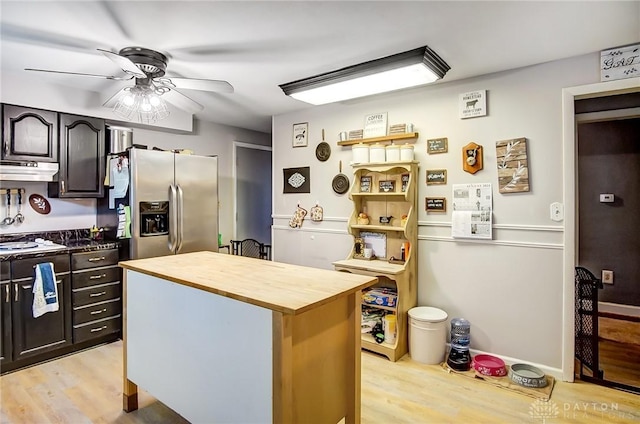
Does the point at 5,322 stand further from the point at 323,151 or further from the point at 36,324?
the point at 323,151

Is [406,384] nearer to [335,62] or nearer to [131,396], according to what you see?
[131,396]

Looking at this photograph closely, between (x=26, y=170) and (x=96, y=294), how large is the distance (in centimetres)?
118

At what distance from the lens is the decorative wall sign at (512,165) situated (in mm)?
2770

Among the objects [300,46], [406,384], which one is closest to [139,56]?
[300,46]

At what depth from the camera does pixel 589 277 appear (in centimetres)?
293

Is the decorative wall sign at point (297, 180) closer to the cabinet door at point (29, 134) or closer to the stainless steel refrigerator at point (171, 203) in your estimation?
the stainless steel refrigerator at point (171, 203)

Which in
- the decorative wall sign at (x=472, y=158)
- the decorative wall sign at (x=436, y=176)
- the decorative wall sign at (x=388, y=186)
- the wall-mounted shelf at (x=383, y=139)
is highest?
the wall-mounted shelf at (x=383, y=139)

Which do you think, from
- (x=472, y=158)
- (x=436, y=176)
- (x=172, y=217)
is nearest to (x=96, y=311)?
(x=172, y=217)

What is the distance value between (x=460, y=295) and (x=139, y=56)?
3056 millimetres

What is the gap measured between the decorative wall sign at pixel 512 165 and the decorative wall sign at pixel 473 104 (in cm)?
31

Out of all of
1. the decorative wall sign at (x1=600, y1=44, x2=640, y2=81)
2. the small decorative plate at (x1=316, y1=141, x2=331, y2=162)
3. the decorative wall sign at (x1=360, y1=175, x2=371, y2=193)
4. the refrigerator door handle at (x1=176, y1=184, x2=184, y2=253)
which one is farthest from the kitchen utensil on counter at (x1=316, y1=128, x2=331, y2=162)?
the decorative wall sign at (x1=600, y1=44, x2=640, y2=81)

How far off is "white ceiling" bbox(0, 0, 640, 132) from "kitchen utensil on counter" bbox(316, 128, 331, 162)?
1014 millimetres

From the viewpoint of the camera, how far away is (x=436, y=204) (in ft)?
10.4

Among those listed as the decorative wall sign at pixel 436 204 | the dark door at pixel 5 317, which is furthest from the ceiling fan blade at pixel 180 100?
the decorative wall sign at pixel 436 204
